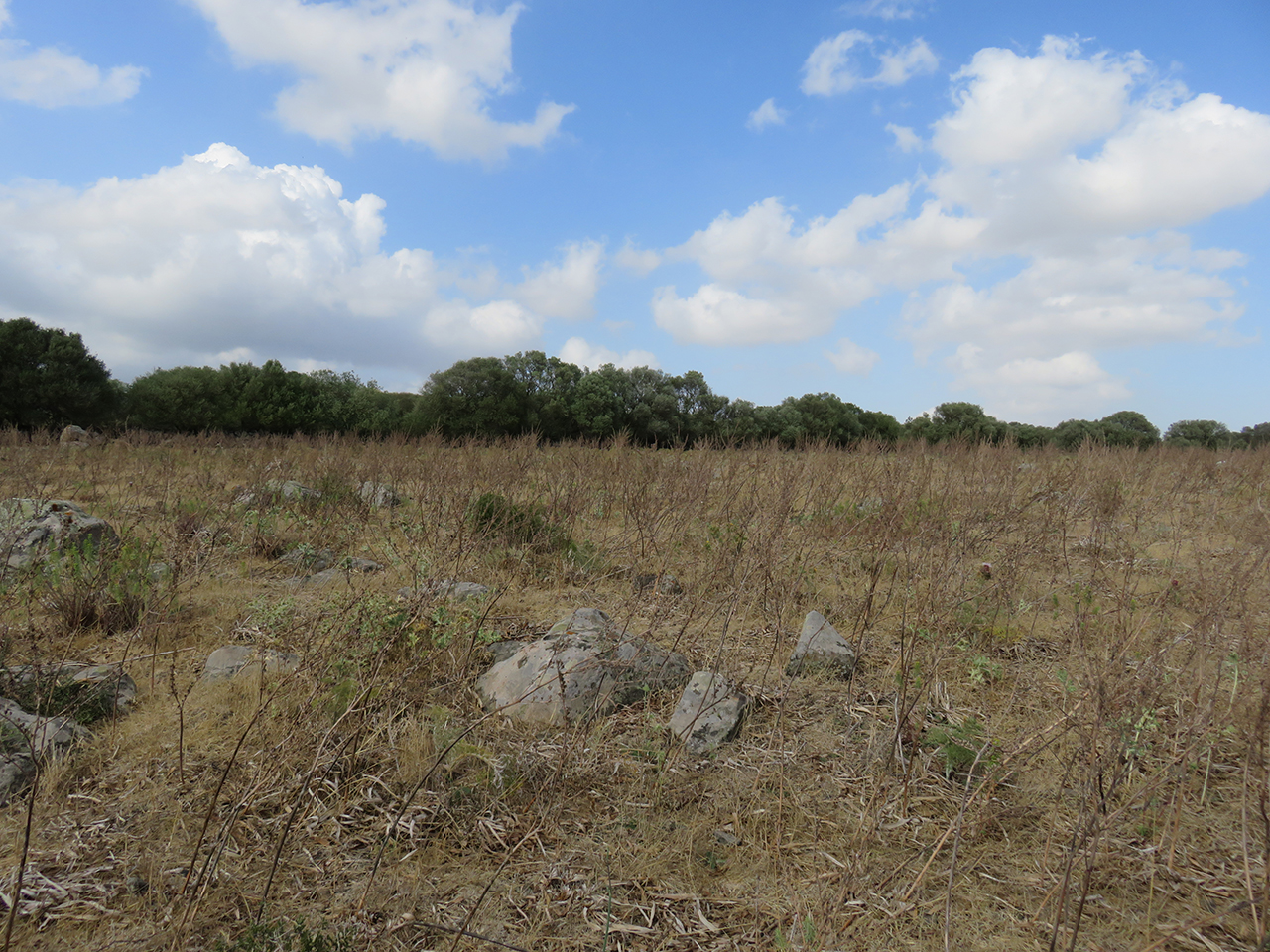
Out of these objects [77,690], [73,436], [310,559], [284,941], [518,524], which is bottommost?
[284,941]

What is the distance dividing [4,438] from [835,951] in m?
17.7

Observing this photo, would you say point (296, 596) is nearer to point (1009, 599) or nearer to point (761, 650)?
point (761, 650)

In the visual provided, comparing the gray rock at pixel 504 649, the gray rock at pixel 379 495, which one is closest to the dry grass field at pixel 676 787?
the gray rock at pixel 504 649

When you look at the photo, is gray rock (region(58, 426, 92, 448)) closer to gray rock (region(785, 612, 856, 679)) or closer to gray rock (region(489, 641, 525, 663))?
gray rock (region(489, 641, 525, 663))

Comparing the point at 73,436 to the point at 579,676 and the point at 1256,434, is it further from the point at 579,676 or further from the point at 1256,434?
the point at 1256,434

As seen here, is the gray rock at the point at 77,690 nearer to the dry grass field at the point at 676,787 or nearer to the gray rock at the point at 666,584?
the dry grass field at the point at 676,787

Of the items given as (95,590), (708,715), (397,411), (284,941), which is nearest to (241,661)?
(95,590)

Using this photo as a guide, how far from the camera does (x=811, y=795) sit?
8.07ft

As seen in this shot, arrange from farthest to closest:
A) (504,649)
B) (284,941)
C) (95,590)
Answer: (95,590) → (504,649) → (284,941)

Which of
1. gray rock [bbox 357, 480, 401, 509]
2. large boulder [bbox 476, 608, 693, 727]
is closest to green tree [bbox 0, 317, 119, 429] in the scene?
gray rock [bbox 357, 480, 401, 509]

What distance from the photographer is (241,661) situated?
3.36 meters

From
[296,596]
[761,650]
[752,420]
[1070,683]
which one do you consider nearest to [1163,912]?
Answer: [1070,683]

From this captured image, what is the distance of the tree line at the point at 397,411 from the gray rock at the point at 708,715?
17826 millimetres

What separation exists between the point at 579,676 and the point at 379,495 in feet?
17.0
